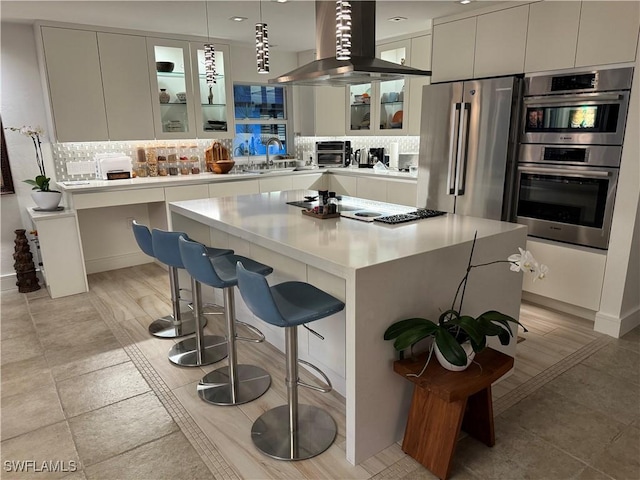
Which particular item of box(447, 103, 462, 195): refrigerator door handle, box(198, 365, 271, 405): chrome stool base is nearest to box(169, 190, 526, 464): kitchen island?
box(198, 365, 271, 405): chrome stool base

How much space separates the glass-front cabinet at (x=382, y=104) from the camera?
5.07 metres

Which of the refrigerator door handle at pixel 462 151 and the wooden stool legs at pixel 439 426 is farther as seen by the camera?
the refrigerator door handle at pixel 462 151

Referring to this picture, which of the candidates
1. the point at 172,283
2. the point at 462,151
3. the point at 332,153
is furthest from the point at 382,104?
the point at 172,283

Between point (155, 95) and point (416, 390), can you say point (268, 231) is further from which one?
point (155, 95)

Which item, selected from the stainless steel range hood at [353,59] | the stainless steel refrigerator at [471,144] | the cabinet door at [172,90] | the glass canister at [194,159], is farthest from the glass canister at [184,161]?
the stainless steel refrigerator at [471,144]

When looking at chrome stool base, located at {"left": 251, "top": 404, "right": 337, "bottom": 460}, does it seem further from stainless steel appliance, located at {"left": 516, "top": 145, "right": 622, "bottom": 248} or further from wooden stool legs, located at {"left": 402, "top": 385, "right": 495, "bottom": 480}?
stainless steel appliance, located at {"left": 516, "top": 145, "right": 622, "bottom": 248}

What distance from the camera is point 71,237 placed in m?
4.14

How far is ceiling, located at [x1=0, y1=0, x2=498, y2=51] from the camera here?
364 centimetres

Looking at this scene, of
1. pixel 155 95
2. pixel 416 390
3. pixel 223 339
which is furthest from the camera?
pixel 155 95

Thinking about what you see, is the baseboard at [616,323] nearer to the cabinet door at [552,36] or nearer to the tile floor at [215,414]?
the tile floor at [215,414]

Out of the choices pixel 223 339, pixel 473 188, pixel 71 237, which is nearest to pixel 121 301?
pixel 71 237

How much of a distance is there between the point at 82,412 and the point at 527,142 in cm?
372

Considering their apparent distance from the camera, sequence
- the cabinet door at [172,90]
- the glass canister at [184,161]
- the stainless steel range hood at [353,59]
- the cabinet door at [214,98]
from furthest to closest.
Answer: the glass canister at [184,161], the cabinet door at [214,98], the cabinet door at [172,90], the stainless steel range hood at [353,59]

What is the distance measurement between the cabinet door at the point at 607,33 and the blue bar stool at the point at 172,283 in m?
2.94
